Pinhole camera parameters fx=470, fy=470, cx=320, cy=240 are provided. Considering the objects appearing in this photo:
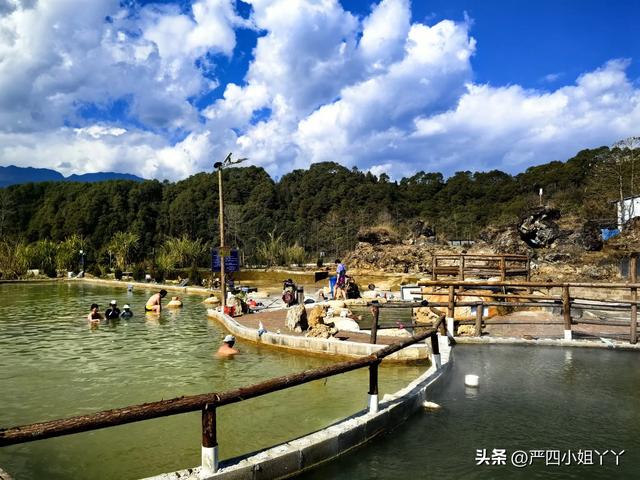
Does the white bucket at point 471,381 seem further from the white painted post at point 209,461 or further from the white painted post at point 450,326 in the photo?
the white painted post at point 209,461

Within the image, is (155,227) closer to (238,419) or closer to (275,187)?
(275,187)

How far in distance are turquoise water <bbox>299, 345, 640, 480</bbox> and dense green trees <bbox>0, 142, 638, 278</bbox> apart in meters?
33.9

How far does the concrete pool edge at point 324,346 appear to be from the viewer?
9328 mm

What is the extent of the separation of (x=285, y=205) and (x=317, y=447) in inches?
2527

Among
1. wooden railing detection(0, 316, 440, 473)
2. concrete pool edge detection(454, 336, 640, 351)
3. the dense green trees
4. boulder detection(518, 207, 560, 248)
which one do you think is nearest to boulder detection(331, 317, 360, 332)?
concrete pool edge detection(454, 336, 640, 351)

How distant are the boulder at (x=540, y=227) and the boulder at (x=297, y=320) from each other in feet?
69.4

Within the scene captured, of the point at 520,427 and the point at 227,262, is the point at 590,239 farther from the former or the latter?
the point at 520,427

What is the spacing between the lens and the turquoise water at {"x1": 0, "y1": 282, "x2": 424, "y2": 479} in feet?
17.7

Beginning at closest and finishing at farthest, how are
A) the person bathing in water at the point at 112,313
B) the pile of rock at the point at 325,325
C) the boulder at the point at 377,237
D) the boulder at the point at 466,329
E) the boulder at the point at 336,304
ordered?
the pile of rock at the point at 325,325
the boulder at the point at 466,329
the boulder at the point at 336,304
the person bathing in water at the point at 112,313
the boulder at the point at 377,237

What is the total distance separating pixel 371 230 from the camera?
34.8 m

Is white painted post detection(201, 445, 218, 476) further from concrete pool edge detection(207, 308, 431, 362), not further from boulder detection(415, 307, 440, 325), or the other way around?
boulder detection(415, 307, 440, 325)

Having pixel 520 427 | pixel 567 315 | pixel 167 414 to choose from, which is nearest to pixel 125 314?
pixel 567 315

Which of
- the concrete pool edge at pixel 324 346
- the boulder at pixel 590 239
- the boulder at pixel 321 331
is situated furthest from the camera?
the boulder at pixel 590 239

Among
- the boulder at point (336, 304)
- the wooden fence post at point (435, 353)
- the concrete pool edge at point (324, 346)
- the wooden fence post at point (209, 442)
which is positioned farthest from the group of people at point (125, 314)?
the wooden fence post at point (209, 442)
